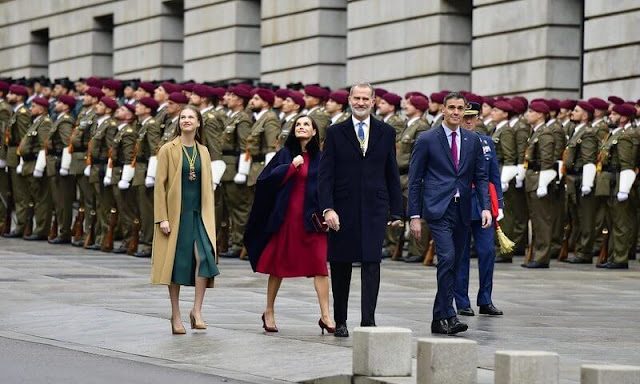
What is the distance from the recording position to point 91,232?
81.1 ft

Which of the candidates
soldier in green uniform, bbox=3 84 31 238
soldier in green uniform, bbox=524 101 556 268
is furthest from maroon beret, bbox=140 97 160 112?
soldier in green uniform, bbox=524 101 556 268

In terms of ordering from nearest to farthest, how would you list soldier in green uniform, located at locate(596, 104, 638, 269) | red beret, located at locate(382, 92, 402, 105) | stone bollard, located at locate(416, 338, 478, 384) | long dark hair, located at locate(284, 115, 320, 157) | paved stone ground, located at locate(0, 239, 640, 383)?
stone bollard, located at locate(416, 338, 478, 384) → paved stone ground, located at locate(0, 239, 640, 383) → long dark hair, located at locate(284, 115, 320, 157) → soldier in green uniform, located at locate(596, 104, 638, 269) → red beret, located at locate(382, 92, 402, 105)

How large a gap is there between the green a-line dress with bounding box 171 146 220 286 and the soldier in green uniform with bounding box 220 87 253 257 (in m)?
8.53

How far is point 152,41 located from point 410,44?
1046 cm

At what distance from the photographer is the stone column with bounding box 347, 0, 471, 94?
31.4 m

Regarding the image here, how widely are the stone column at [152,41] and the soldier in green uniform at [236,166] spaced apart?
17.1 metres

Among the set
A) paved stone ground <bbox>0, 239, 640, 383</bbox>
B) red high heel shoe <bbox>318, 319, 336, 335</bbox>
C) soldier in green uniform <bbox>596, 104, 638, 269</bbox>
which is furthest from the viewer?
soldier in green uniform <bbox>596, 104, 638, 269</bbox>

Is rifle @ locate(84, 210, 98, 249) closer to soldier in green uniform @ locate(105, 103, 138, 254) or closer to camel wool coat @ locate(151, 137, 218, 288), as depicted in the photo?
soldier in green uniform @ locate(105, 103, 138, 254)

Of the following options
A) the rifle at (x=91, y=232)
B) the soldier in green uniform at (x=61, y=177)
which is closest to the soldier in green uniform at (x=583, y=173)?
the rifle at (x=91, y=232)

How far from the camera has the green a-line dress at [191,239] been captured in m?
14.5

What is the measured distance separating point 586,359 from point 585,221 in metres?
9.93

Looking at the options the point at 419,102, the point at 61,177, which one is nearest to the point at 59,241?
the point at 61,177

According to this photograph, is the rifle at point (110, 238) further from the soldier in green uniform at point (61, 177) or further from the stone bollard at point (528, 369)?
the stone bollard at point (528, 369)

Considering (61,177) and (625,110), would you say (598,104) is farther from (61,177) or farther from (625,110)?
(61,177)
